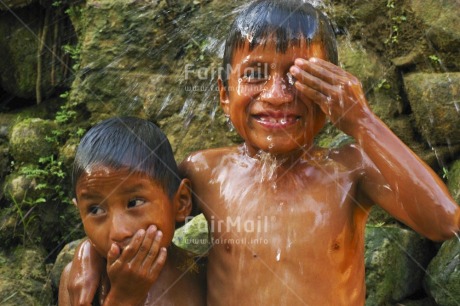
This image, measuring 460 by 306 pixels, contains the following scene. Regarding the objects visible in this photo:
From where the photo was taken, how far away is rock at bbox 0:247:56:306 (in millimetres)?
4848

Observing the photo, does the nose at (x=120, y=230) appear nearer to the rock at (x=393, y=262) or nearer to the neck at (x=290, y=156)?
the neck at (x=290, y=156)

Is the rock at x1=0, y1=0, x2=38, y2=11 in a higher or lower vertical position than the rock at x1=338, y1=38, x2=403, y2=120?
higher

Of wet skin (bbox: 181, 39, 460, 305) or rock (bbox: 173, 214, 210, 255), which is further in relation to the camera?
rock (bbox: 173, 214, 210, 255)

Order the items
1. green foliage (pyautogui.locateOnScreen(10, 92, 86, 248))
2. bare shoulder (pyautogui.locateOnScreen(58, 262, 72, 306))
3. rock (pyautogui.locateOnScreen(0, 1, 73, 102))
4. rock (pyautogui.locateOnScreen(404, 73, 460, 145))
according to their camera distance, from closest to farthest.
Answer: bare shoulder (pyautogui.locateOnScreen(58, 262, 72, 306)), rock (pyautogui.locateOnScreen(404, 73, 460, 145)), green foliage (pyautogui.locateOnScreen(10, 92, 86, 248)), rock (pyautogui.locateOnScreen(0, 1, 73, 102))

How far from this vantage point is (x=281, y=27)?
3.16 meters

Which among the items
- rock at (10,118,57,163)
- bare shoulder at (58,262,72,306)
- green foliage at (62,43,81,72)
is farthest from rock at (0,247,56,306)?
bare shoulder at (58,262,72,306)

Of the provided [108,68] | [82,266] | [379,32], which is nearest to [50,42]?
[108,68]

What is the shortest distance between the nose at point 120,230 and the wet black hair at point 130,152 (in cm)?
19

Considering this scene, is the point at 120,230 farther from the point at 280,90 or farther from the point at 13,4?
the point at 13,4

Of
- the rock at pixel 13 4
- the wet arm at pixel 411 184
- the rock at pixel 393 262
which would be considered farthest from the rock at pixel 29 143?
the wet arm at pixel 411 184

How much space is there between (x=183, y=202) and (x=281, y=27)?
79 centimetres

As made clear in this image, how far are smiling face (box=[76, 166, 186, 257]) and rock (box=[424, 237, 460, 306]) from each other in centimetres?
172

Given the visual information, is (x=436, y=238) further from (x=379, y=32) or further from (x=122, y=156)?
(x=379, y=32)

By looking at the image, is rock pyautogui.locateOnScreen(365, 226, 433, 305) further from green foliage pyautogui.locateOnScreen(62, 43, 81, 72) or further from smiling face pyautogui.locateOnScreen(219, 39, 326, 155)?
green foliage pyautogui.locateOnScreen(62, 43, 81, 72)
